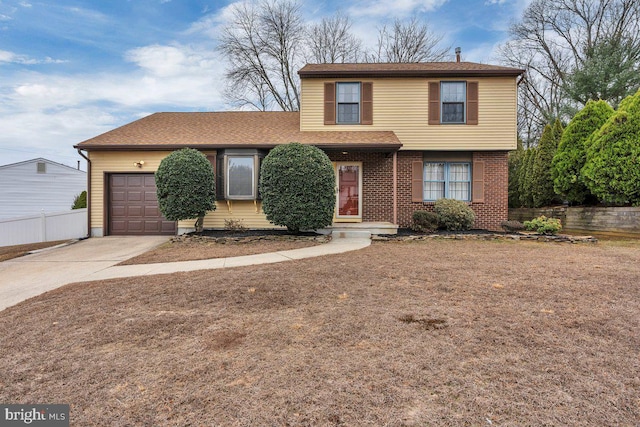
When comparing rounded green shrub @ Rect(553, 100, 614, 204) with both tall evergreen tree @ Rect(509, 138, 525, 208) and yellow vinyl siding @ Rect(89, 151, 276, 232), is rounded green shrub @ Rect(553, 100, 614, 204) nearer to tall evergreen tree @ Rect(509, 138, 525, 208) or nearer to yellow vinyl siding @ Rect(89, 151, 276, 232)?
tall evergreen tree @ Rect(509, 138, 525, 208)

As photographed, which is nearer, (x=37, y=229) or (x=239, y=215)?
(x=239, y=215)

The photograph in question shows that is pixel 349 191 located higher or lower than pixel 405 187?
lower

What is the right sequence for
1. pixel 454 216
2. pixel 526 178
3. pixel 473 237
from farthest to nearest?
pixel 526 178 → pixel 454 216 → pixel 473 237

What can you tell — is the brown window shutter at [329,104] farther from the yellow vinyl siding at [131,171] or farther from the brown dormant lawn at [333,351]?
the brown dormant lawn at [333,351]

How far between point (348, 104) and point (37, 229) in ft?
36.8

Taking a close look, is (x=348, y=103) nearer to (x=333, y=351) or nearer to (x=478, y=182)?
(x=478, y=182)

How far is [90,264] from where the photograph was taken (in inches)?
257

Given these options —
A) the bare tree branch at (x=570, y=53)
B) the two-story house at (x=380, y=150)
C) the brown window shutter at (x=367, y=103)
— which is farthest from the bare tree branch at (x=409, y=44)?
the brown window shutter at (x=367, y=103)

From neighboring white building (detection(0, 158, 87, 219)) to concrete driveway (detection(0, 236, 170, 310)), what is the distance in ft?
42.7

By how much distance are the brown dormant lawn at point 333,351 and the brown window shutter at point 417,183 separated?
6538 millimetres

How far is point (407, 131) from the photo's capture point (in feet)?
36.8

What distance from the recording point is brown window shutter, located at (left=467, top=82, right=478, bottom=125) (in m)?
11.0

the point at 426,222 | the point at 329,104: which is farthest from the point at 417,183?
the point at 329,104

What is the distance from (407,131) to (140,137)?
887 cm
